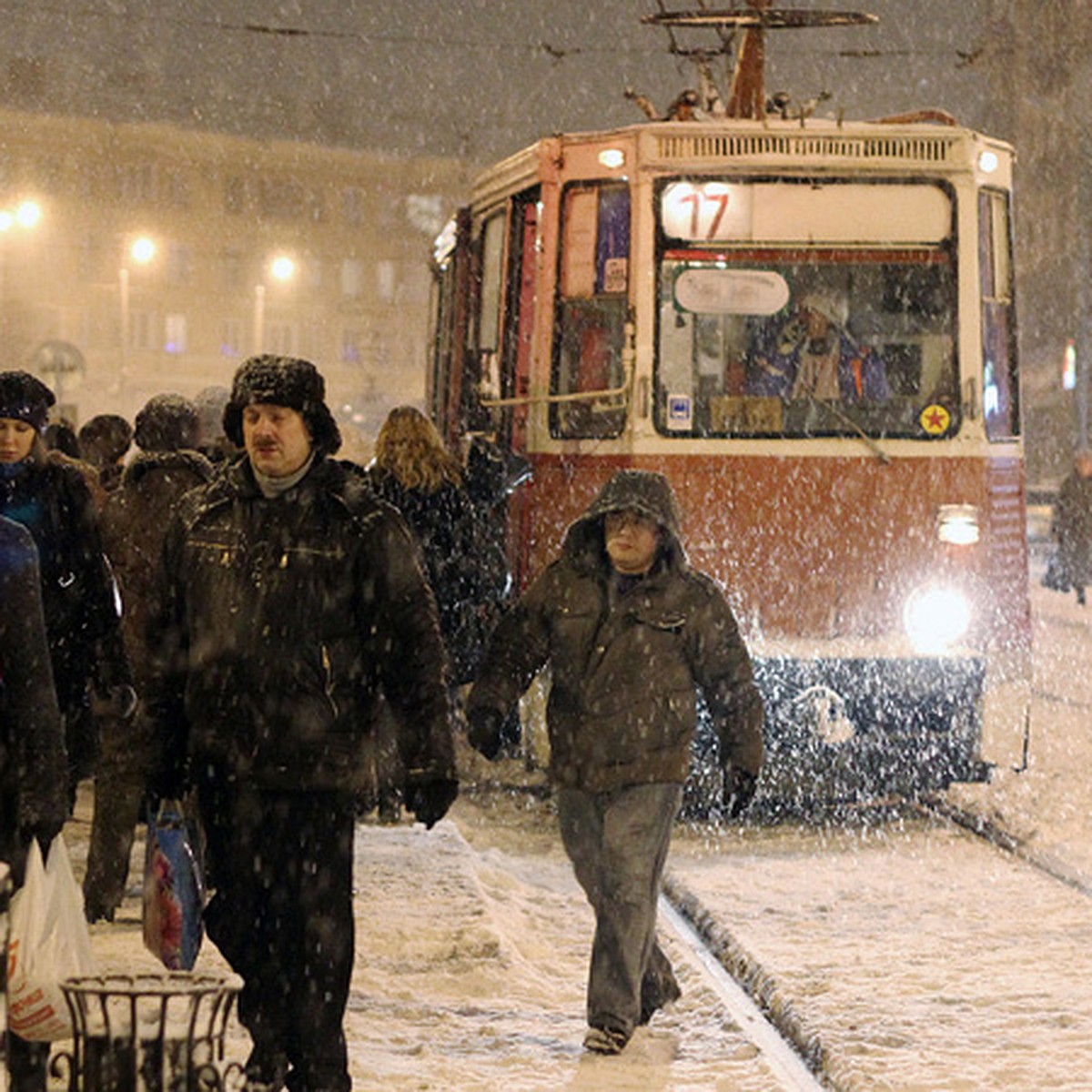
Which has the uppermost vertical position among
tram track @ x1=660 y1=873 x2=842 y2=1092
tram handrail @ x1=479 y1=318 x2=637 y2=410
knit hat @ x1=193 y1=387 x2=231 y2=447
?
tram handrail @ x1=479 y1=318 x2=637 y2=410

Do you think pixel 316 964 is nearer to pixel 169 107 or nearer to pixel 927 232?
pixel 927 232

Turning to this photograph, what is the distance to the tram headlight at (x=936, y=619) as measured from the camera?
992 cm

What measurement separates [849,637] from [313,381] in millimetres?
5500

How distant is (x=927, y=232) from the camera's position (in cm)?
1013

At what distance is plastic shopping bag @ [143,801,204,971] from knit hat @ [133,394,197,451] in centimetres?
242

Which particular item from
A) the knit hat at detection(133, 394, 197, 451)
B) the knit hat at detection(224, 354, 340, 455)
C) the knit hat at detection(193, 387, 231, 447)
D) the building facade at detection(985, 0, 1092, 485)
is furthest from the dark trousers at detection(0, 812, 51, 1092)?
the building facade at detection(985, 0, 1092, 485)

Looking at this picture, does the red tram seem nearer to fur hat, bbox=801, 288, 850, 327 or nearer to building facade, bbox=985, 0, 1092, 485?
fur hat, bbox=801, 288, 850, 327

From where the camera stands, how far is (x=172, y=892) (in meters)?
5.14

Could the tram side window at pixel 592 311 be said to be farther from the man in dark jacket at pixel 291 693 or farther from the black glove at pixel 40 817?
the black glove at pixel 40 817

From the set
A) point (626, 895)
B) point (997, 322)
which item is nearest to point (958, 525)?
point (997, 322)

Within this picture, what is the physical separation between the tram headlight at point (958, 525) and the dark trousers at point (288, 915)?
569 centimetres

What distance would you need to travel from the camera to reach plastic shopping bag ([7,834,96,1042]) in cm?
410

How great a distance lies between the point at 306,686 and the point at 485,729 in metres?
1.27

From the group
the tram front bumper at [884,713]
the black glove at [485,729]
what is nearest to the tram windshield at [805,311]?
the tram front bumper at [884,713]
